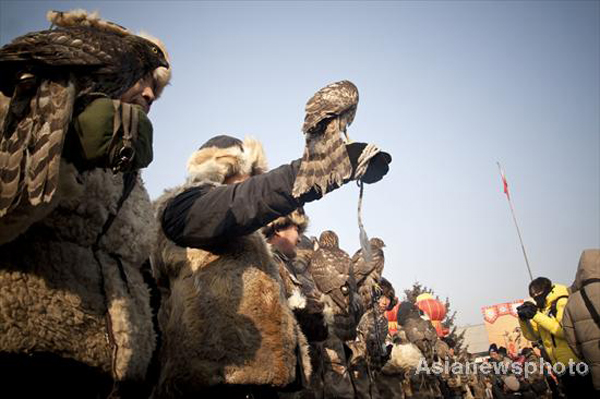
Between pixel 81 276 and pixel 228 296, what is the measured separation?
801 mm

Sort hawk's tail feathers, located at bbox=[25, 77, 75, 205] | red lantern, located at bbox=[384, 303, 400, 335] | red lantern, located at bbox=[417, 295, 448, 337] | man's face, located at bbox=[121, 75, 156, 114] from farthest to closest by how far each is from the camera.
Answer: red lantern, located at bbox=[417, 295, 448, 337] < red lantern, located at bbox=[384, 303, 400, 335] < man's face, located at bbox=[121, 75, 156, 114] < hawk's tail feathers, located at bbox=[25, 77, 75, 205]

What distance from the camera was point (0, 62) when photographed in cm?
125

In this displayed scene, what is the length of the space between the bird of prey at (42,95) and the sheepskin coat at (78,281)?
118 mm

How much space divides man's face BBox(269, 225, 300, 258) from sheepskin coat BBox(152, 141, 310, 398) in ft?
7.84

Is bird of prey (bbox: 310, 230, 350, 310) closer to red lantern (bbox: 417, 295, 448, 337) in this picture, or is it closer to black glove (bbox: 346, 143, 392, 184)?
black glove (bbox: 346, 143, 392, 184)

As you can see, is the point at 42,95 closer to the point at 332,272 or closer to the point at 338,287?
the point at 338,287

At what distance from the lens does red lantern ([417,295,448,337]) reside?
17.8m

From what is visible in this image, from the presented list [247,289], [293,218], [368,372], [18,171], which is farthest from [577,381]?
[18,171]

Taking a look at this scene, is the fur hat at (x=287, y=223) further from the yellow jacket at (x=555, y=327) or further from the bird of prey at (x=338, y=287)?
the yellow jacket at (x=555, y=327)

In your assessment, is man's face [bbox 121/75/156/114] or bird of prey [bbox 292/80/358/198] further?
man's face [bbox 121/75/156/114]

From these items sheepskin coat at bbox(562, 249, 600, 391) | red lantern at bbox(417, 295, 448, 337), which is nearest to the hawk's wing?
sheepskin coat at bbox(562, 249, 600, 391)

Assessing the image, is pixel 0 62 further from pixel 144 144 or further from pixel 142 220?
pixel 142 220

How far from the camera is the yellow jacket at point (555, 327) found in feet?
21.9

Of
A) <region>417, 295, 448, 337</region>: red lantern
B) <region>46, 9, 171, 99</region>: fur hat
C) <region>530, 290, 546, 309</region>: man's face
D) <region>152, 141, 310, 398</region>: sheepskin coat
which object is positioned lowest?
<region>152, 141, 310, 398</region>: sheepskin coat
